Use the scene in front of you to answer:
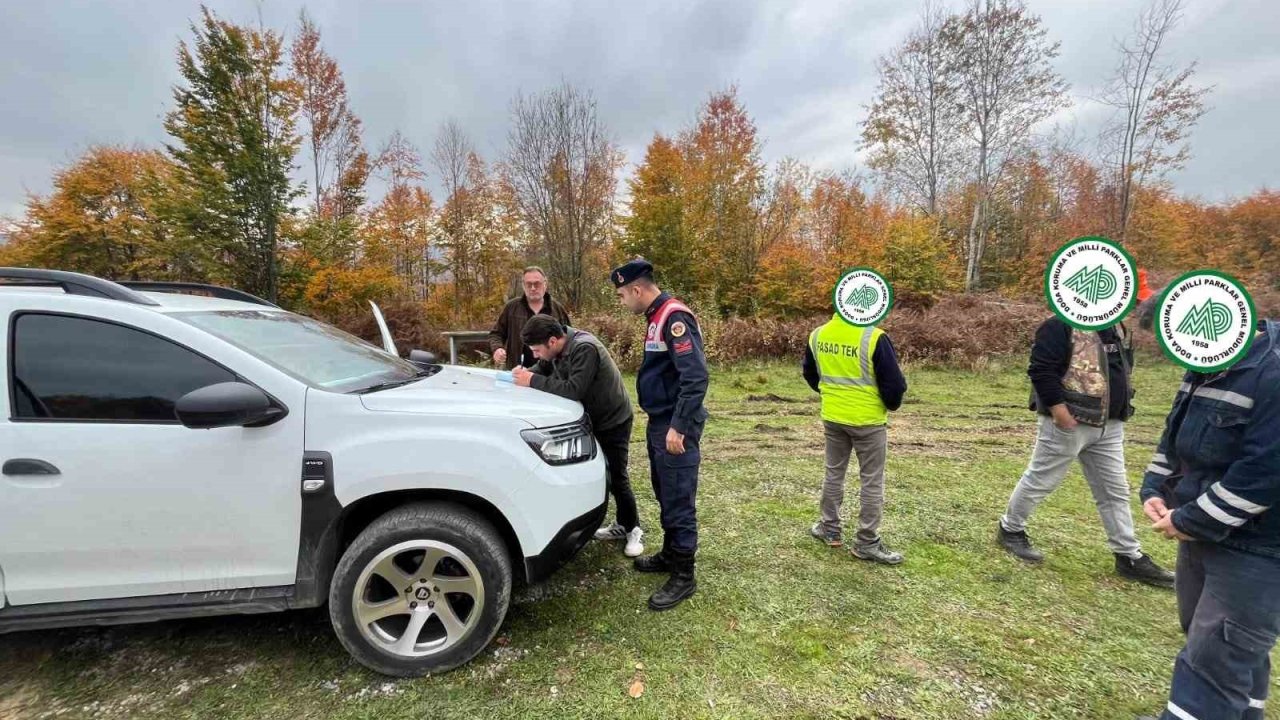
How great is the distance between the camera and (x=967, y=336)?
12.0 meters

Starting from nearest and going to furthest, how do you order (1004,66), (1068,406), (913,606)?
(913,606)
(1068,406)
(1004,66)

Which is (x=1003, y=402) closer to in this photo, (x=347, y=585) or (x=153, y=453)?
(x=347, y=585)

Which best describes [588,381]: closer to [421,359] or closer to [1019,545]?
[421,359]

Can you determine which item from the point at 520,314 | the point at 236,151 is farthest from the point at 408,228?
the point at 520,314

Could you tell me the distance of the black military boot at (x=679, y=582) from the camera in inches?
110

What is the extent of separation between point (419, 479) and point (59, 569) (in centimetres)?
143

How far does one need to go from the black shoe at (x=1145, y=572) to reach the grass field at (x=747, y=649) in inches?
3.4

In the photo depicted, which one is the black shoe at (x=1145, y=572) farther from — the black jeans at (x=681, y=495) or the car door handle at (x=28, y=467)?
the car door handle at (x=28, y=467)

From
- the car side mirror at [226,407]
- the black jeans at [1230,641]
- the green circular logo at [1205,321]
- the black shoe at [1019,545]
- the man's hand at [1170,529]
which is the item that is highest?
the green circular logo at [1205,321]

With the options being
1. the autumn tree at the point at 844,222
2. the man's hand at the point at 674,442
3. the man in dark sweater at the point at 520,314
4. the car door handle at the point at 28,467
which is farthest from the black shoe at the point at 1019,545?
the autumn tree at the point at 844,222

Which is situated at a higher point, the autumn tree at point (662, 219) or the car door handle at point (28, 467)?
the autumn tree at point (662, 219)

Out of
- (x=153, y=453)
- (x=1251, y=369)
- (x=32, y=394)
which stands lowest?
(x=153, y=453)

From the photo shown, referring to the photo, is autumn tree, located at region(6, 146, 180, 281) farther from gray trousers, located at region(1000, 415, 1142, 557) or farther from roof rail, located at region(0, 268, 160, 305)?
gray trousers, located at region(1000, 415, 1142, 557)

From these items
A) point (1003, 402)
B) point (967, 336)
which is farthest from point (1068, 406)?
point (967, 336)
